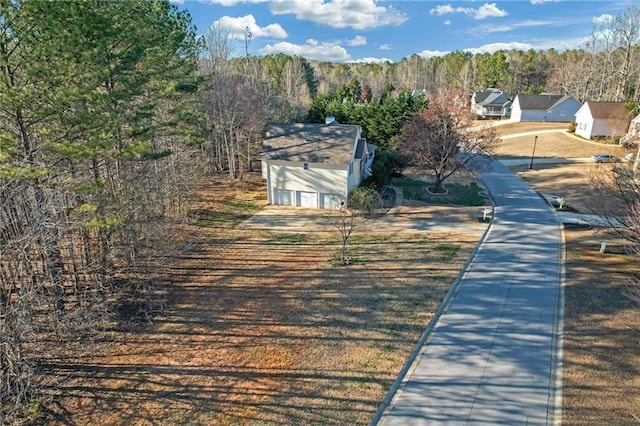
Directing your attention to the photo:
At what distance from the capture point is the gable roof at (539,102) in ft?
219

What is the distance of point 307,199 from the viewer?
28.1 metres

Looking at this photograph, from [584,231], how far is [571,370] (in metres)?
14.9

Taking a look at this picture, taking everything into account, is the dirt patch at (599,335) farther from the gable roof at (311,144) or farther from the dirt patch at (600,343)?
the gable roof at (311,144)

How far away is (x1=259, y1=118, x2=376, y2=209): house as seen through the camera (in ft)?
88.7

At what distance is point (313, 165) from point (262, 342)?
16218mm

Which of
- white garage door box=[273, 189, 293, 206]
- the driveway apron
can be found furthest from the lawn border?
white garage door box=[273, 189, 293, 206]

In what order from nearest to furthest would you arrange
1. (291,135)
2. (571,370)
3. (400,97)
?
(571,370), (291,135), (400,97)

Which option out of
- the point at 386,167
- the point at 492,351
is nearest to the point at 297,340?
the point at 492,351

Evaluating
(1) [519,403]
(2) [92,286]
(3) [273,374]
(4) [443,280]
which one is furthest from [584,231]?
(2) [92,286]

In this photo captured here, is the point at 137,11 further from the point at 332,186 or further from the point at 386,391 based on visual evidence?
the point at 386,391

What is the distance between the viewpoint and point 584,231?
23141 millimetres

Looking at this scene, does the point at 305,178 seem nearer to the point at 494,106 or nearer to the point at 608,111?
the point at 608,111

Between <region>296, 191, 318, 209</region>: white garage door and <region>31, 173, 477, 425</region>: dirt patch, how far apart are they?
7.56 m

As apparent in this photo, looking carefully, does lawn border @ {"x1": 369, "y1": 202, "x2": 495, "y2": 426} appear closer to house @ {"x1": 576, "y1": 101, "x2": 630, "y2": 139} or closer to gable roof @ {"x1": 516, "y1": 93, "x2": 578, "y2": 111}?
house @ {"x1": 576, "y1": 101, "x2": 630, "y2": 139}
